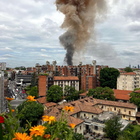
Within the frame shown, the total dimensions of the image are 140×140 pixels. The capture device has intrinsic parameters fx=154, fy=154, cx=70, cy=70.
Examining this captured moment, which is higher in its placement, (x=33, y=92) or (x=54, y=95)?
(x=54, y=95)

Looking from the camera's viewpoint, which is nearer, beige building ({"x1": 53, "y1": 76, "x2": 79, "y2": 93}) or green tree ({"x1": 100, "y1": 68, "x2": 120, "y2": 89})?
beige building ({"x1": 53, "y1": 76, "x2": 79, "y2": 93})

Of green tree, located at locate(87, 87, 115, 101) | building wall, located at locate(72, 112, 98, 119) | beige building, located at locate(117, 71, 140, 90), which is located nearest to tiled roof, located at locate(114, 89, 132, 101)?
green tree, located at locate(87, 87, 115, 101)

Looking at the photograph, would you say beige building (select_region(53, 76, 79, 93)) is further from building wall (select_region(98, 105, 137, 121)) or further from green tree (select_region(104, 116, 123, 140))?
green tree (select_region(104, 116, 123, 140))

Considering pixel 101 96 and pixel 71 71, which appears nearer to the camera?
pixel 101 96

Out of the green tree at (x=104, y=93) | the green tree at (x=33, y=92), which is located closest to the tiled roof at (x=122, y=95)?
the green tree at (x=104, y=93)

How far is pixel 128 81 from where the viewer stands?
3772cm

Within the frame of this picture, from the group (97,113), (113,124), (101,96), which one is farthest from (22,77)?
(113,124)

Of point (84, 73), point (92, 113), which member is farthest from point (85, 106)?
point (84, 73)

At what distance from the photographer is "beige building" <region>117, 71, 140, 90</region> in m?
37.1

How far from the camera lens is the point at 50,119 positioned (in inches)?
84.7

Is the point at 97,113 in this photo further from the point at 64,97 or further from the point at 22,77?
the point at 22,77

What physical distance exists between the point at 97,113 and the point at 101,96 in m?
7.74

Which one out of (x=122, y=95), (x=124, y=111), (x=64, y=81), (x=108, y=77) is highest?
(x=108, y=77)

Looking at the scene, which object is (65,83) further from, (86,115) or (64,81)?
(86,115)
